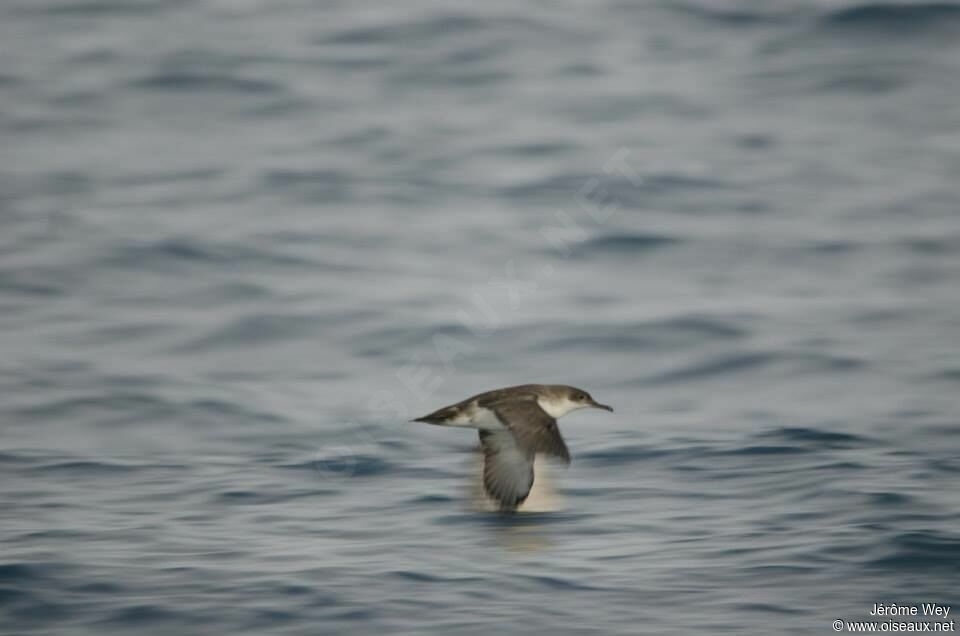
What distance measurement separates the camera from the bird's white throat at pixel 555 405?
34.7ft

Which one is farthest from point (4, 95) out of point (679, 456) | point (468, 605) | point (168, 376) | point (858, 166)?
point (468, 605)

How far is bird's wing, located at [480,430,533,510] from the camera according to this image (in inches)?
407

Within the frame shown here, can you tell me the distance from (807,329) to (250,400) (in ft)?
19.6

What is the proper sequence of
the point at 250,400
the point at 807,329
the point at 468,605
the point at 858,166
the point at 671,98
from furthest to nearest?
the point at 671,98
the point at 858,166
the point at 807,329
the point at 250,400
the point at 468,605

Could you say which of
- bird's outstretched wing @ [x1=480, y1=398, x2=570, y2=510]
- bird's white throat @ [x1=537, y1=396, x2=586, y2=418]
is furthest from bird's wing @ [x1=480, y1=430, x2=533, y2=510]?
bird's white throat @ [x1=537, y1=396, x2=586, y2=418]

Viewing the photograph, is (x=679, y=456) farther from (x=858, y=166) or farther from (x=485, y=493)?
(x=858, y=166)

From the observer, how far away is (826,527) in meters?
10.6
